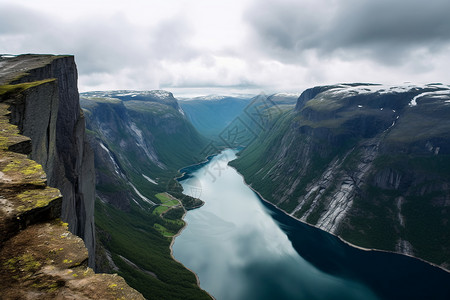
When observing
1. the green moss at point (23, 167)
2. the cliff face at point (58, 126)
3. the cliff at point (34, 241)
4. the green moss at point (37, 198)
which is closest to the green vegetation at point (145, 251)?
the cliff face at point (58, 126)

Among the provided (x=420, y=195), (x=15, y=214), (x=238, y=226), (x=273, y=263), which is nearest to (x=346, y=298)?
(x=273, y=263)

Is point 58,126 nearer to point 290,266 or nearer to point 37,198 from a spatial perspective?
point 37,198

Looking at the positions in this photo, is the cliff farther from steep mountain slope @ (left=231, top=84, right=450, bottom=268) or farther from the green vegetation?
steep mountain slope @ (left=231, top=84, right=450, bottom=268)

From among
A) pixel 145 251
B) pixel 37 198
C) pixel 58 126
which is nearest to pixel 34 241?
pixel 37 198

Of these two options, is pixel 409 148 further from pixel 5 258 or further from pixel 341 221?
pixel 5 258

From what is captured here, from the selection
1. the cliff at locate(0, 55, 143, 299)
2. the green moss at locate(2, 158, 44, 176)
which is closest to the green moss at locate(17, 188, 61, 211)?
the cliff at locate(0, 55, 143, 299)
